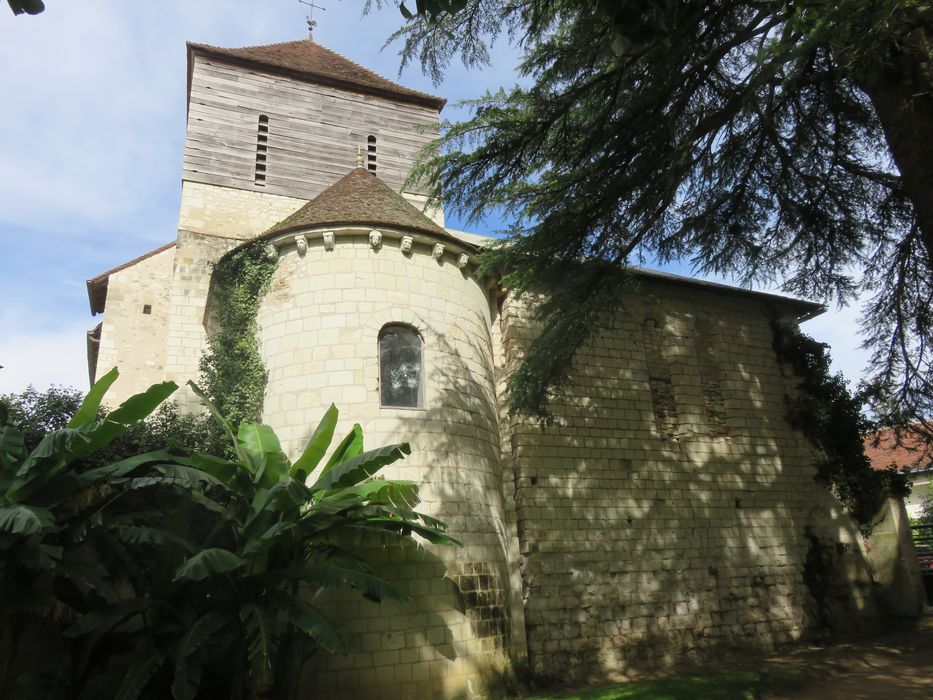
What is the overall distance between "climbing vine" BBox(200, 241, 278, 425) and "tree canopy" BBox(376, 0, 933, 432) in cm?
374

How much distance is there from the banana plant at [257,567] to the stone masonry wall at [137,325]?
Answer: 212 inches

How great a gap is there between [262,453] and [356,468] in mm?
1262

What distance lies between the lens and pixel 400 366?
10.1 m

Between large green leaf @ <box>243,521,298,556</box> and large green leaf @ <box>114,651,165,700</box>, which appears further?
large green leaf @ <box>243,521,298,556</box>

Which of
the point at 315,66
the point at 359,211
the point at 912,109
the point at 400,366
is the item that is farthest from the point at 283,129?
the point at 912,109

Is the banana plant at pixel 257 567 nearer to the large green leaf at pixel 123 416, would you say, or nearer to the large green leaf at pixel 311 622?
the large green leaf at pixel 311 622

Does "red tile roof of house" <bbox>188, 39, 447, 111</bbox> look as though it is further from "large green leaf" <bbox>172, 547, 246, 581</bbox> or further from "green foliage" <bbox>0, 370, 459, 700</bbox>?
"large green leaf" <bbox>172, 547, 246, 581</bbox>

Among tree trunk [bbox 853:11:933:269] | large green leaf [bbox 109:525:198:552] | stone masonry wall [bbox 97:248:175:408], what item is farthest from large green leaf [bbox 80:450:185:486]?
tree trunk [bbox 853:11:933:269]

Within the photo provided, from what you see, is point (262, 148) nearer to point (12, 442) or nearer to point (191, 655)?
point (12, 442)

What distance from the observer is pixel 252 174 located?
589 inches

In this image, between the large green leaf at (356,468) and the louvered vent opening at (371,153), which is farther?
the louvered vent opening at (371,153)

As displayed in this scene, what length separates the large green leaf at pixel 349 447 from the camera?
28.0 ft

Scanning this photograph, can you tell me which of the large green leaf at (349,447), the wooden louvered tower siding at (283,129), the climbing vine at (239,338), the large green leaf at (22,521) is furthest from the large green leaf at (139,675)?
the wooden louvered tower siding at (283,129)

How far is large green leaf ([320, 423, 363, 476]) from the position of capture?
8.52 meters
